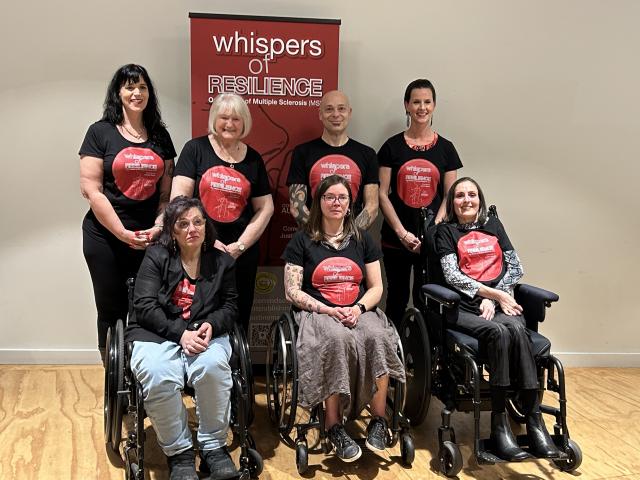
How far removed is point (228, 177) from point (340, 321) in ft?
3.09

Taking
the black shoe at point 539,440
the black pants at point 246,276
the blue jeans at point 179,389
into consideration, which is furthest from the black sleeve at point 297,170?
the black shoe at point 539,440

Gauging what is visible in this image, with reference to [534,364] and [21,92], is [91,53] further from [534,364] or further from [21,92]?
[534,364]

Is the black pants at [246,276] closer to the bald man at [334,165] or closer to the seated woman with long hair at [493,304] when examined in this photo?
the bald man at [334,165]

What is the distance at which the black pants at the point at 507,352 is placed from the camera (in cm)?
261

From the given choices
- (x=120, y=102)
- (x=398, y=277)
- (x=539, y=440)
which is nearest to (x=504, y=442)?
(x=539, y=440)

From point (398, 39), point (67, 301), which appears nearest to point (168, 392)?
point (67, 301)

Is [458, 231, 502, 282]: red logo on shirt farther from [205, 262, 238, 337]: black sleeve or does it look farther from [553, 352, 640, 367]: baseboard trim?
[553, 352, 640, 367]: baseboard trim

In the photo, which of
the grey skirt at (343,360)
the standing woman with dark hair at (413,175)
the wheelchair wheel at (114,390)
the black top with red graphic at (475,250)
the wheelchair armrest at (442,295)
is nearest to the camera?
the wheelchair wheel at (114,390)

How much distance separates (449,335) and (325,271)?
2.13 ft

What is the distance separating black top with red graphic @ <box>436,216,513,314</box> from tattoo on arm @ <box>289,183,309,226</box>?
2.33ft

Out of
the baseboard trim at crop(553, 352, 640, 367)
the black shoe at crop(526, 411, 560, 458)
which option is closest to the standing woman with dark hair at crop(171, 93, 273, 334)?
the black shoe at crop(526, 411, 560, 458)

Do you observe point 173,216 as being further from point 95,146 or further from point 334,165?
point 334,165

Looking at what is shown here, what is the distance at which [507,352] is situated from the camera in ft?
8.62

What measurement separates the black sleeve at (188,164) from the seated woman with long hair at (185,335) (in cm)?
41
